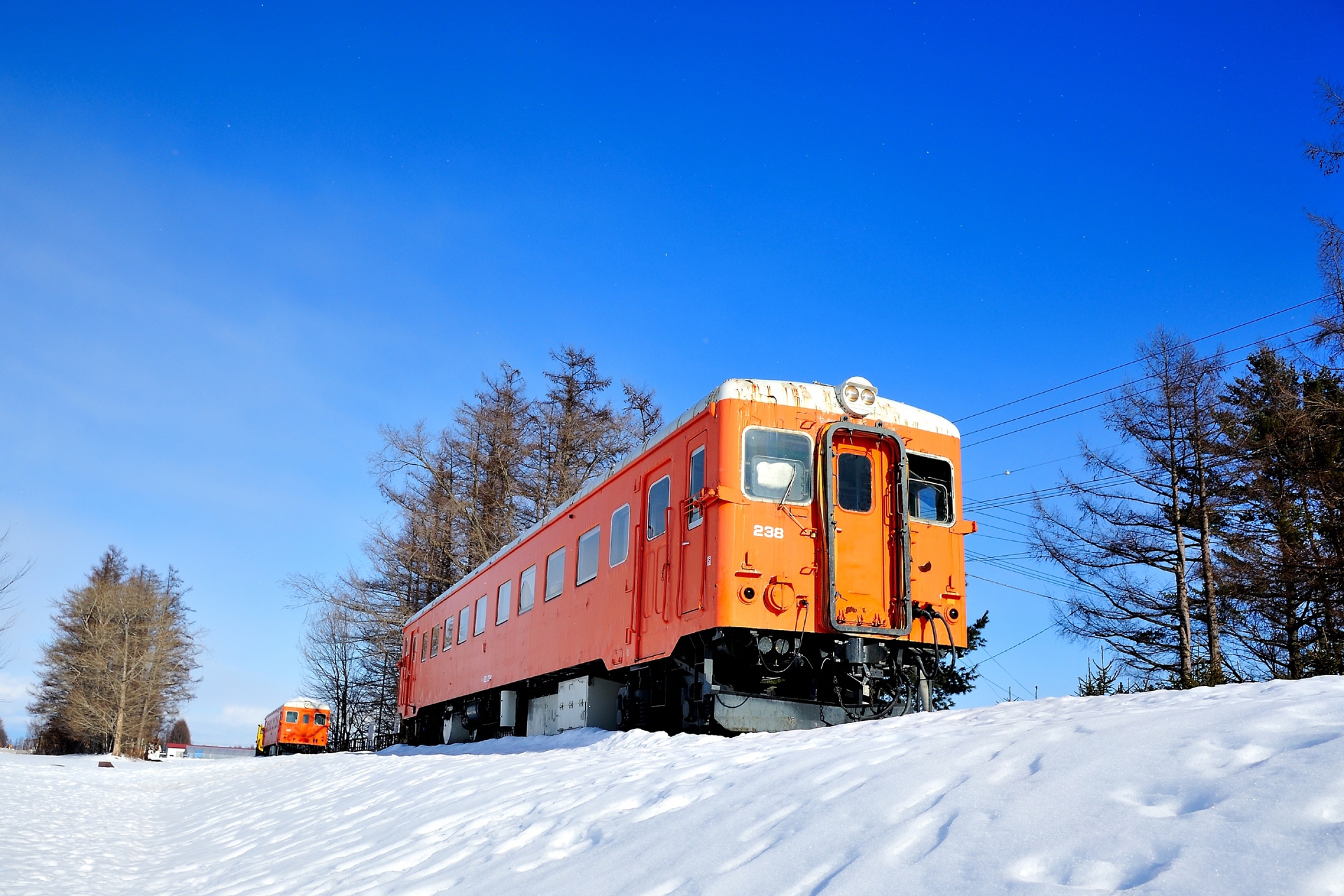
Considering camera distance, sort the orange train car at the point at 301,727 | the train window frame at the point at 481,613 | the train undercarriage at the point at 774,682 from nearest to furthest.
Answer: the train undercarriage at the point at 774,682, the train window frame at the point at 481,613, the orange train car at the point at 301,727

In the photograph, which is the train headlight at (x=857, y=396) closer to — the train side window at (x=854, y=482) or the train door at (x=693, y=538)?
the train side window at (x=854, y=482)

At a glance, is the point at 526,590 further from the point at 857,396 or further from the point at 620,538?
the point at 857,396

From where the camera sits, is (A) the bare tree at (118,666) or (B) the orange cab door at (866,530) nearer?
(B) the orange cab door at (866,530)

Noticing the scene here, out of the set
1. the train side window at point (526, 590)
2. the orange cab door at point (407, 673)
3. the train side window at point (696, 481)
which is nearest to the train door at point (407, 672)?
the orange cab door at point (407, 673)

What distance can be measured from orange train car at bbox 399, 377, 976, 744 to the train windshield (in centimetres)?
1

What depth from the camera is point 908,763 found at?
4062 mm

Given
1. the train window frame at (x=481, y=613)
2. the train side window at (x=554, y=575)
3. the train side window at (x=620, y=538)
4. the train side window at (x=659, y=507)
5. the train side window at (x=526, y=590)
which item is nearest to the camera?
the train side window at (x=659, y=507)

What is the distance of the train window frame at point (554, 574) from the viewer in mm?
12453

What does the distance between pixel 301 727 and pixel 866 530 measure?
34098 mm

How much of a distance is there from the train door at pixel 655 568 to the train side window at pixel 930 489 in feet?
7.19

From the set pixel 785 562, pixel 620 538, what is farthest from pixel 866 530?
pixel 620 538

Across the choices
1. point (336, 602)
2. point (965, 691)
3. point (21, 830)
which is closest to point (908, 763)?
point (21, 830)

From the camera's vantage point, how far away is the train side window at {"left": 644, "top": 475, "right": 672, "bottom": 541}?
961cm

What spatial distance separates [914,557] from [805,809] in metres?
5.69
